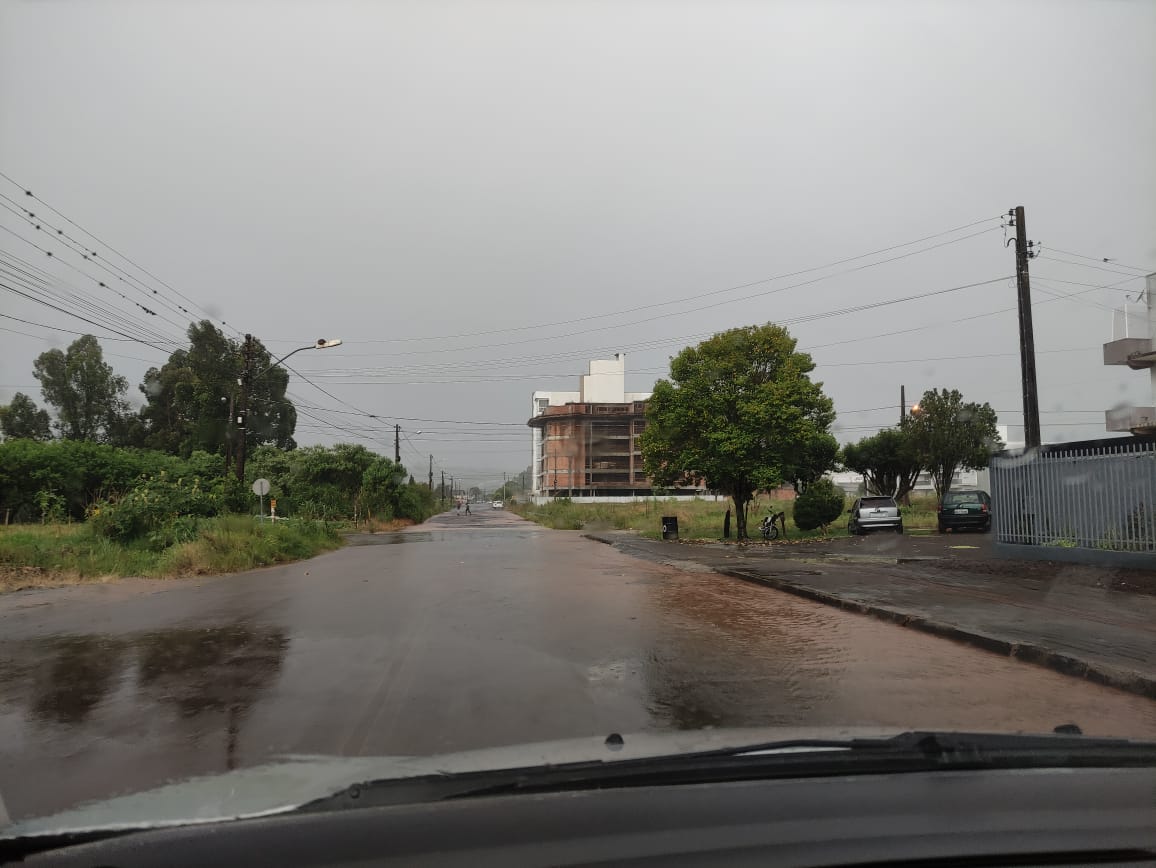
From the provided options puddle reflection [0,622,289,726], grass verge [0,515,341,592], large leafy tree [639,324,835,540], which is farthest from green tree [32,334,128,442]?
puddle reflection [0,622,289,726]

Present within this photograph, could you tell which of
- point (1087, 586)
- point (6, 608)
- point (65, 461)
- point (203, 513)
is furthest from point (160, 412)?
point (1087, 586)

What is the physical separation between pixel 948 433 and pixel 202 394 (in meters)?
48.6

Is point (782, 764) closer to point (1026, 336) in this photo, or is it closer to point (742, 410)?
point (1026, 336)

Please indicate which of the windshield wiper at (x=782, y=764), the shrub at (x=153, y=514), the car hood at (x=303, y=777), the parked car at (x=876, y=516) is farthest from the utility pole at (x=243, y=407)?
the windshield wiper at (x=782, y=764)

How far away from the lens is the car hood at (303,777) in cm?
209

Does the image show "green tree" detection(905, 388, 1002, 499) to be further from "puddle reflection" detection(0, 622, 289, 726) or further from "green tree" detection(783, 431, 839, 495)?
"puddle reflection" detection(0, 622, 289, 726)

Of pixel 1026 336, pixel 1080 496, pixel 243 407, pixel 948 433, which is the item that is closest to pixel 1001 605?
pixel 1080 496

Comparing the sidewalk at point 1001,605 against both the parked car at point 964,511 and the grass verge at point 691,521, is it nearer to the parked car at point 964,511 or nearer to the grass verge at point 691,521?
the parked car at point 964,511

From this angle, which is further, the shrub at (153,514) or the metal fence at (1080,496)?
the shrub at (153,514)

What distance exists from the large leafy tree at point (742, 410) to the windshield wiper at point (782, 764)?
72.0 feet

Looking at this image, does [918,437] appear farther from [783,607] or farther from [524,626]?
[524,626]

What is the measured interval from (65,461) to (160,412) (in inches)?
1220

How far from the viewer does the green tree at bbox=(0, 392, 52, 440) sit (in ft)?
174

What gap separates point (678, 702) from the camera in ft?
17.0
